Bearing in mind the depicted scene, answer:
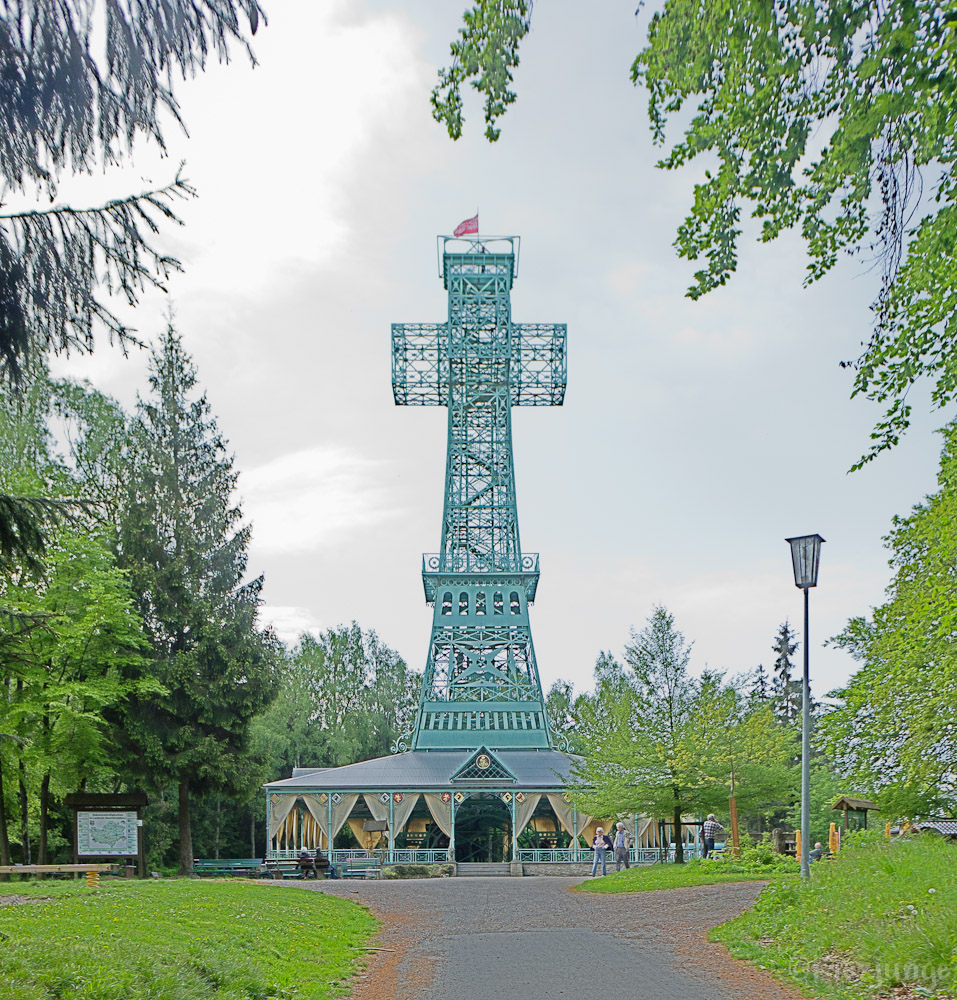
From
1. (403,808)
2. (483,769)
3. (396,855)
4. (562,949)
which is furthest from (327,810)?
(562,949)

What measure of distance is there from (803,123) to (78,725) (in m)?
21.1

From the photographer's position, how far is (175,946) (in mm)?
9156

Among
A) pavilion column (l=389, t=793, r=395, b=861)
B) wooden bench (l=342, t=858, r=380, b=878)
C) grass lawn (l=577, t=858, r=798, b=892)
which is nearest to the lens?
grass lawn (l=577, t=858, r=798, b=892)

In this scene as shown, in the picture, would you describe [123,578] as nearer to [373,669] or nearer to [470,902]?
[470,902]

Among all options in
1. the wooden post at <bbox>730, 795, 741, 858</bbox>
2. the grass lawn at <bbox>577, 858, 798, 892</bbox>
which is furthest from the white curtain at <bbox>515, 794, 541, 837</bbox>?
the grass lawn at <bbox>577, 858, 798, 892</bbox>

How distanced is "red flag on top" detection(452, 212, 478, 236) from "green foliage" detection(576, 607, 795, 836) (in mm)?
26115

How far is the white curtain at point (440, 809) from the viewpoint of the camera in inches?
1231

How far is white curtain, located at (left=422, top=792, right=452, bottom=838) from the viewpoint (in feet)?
103

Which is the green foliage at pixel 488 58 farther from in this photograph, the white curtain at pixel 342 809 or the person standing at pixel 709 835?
the white curtain at pixel 342 809

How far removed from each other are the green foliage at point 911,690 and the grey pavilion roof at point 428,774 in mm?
11094

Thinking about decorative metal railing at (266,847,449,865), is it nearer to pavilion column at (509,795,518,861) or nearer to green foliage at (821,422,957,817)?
pavilion column at (509,795,518,861)

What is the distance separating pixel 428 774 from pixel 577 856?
5329mm

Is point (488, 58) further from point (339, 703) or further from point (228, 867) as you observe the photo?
point (339, 703)

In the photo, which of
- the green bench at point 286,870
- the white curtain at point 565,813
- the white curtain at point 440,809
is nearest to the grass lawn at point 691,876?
the green bench at point 286,870
